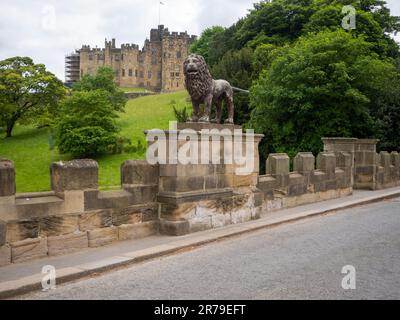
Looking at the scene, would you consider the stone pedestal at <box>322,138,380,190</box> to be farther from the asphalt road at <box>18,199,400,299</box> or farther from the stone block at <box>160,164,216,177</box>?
the stone block at <box>160,164,216,177</box>

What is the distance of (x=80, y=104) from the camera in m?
45.6

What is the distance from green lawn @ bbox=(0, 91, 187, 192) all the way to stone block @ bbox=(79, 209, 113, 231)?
880 inches

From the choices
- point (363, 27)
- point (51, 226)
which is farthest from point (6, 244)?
point (363, 27)

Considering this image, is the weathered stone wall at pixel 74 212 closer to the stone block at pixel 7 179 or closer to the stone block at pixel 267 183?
the stone block at pixel 7 179

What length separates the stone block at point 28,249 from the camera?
6352mm

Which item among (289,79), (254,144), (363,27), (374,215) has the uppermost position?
(363,27)

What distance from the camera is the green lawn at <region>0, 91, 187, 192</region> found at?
120 feet

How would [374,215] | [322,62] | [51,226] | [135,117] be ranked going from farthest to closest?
[135,117]
[322,62]
[374,215]
[51,226]

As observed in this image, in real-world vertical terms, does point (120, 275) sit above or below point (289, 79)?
below

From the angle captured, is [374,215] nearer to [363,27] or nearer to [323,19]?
[363,27]

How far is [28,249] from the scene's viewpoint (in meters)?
6.49

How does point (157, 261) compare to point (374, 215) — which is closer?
point (157, 261)

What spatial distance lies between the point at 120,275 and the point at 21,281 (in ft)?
4.03

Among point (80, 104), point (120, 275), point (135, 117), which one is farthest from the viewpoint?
point (135, 117)
